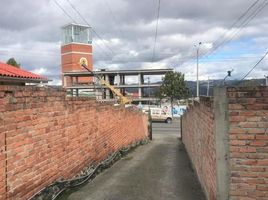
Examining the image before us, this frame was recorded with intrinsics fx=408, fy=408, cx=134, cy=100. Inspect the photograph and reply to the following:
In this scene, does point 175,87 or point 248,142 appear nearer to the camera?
point 248,142

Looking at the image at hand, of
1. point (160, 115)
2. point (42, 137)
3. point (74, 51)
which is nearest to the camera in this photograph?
point (42, 137)

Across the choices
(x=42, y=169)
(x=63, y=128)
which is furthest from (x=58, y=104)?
(x=42, y=169)

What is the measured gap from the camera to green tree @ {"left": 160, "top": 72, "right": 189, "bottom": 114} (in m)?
66.5

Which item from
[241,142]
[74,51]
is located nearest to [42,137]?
[241,142]

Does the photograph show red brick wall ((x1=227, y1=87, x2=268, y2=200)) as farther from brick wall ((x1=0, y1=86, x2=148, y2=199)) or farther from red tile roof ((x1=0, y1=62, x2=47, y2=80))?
red tile roof ((x1=0, y1=62, x2=47, y2=80))

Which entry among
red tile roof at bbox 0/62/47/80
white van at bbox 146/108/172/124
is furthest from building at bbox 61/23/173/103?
red tile roof at bbox 0/62/47/80

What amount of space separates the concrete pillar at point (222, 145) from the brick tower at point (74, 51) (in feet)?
288

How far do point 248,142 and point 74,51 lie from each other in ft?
299

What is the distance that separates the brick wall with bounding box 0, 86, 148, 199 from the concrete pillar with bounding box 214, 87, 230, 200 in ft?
9.67

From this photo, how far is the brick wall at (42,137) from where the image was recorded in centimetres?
583

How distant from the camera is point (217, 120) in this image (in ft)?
20.2

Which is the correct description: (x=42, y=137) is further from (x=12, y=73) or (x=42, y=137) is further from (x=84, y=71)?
(x=84, y=71)

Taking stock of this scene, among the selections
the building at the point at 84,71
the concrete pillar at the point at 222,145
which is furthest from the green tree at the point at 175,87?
the concrete pillar at the point at 222,145

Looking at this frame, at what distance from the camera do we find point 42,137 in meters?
7.11
